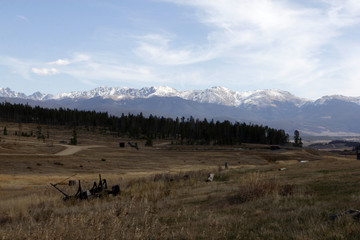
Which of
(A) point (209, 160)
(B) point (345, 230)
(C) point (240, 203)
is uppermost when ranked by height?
(B) point (345, 230)

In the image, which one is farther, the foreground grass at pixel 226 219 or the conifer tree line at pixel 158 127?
the conifer tree line at pixel 158 127

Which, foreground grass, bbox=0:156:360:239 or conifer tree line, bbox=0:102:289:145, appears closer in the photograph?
foreground grass, bbox=0:156:360:239

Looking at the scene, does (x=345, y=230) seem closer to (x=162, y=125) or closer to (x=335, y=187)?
(x=335, y=187)

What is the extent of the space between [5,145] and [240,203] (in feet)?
241

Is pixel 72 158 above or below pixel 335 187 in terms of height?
below

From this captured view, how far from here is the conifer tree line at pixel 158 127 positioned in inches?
5773

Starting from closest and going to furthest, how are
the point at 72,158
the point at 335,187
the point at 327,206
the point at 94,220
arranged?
1. the point at 94,220
2. the point at 327,206
3. the point at 335,187
4. the point at 72,158

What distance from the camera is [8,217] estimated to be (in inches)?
531

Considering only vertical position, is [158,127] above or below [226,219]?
above

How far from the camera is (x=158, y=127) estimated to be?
16712 cm

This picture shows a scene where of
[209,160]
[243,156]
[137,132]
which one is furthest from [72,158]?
[137,132]

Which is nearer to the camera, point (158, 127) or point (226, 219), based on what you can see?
point (226, 219)

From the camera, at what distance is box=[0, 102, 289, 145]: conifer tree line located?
147 metres

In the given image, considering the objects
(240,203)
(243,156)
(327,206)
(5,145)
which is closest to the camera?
(327,206)
